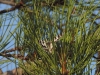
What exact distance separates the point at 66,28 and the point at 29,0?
0.44 metres

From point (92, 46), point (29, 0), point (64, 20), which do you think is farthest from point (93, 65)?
point (29, 0)

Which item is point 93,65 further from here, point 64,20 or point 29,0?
point 29,0

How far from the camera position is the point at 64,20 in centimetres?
104

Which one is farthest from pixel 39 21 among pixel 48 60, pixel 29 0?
pixel 29 0

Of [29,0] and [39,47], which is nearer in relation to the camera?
[39,47]

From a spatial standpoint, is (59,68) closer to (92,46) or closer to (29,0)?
(92,46)

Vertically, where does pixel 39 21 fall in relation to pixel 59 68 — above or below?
above

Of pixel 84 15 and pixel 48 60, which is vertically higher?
pixel 84 15

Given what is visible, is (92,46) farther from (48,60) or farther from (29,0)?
(29,0)

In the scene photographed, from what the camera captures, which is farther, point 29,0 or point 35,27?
point 29,0

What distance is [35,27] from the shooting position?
1071mm

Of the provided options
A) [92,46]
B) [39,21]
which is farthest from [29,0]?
[92,46]

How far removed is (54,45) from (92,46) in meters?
0.11

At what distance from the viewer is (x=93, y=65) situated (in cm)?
104
